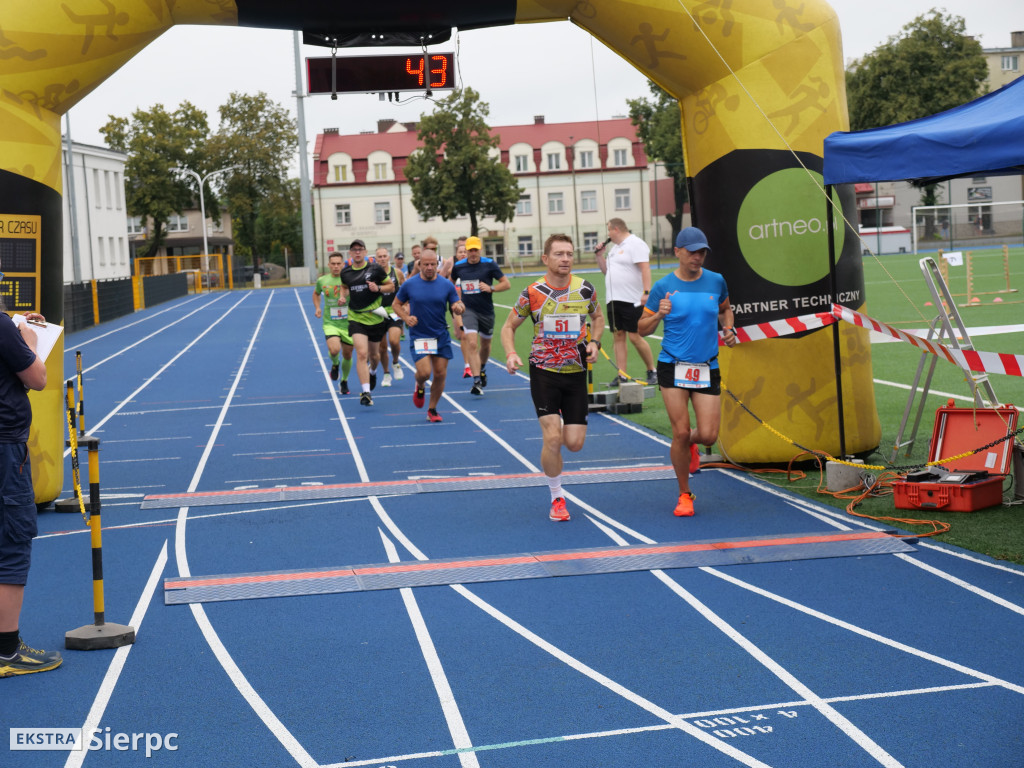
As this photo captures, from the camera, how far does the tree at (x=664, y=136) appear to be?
75.4 meters

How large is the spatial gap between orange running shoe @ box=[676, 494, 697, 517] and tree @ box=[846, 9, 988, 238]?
199 feet

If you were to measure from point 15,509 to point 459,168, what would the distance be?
66.3 meters

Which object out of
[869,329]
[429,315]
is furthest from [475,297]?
[869,329]

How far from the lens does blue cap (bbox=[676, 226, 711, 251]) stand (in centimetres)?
827

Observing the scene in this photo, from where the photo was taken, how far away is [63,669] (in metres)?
5.50

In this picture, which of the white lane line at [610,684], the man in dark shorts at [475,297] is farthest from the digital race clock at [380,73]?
the white lane line at [610,684]

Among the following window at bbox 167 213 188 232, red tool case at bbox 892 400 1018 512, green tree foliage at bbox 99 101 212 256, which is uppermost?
green tree foliage at bbox 99 101 212 256

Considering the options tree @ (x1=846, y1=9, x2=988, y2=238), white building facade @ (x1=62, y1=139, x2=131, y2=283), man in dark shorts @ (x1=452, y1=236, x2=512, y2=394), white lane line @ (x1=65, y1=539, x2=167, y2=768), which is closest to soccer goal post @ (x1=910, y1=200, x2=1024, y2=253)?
tree @ (x1=846, y1=9, x2=988, y2=238)

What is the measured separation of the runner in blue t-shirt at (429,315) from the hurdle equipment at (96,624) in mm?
7684

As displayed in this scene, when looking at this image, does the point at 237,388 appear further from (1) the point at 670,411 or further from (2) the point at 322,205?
(2) the point at 322,205

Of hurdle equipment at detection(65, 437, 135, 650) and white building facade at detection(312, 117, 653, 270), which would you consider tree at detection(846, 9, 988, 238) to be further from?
hurdle equipment at detection(65, 437, 135, 650)

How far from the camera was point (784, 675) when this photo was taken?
5156 millimetres

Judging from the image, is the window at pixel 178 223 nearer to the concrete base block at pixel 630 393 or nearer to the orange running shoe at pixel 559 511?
the concrete base block at pixel 630 393

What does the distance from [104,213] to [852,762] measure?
2371 inches
